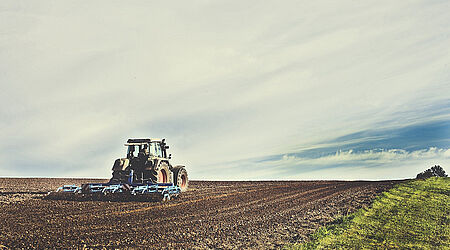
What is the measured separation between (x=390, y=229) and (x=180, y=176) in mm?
12229

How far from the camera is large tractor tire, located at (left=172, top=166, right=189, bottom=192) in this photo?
20344 millimetres

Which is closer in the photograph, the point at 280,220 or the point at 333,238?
the point at 333,238

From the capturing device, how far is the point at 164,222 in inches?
454

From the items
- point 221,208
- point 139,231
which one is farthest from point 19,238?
point 221,208

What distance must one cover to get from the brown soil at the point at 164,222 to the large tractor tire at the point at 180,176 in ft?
10.5

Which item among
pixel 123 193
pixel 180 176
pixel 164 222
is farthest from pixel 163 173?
pixel 164 222

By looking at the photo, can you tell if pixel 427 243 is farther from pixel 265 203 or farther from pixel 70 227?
pixel 70 227

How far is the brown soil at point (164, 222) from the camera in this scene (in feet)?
30.0

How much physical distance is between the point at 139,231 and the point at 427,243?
7894 mm

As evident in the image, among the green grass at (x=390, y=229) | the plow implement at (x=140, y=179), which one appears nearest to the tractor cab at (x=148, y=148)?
the plow implement at (x=140, y=179)

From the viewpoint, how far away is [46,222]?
11.4 meters

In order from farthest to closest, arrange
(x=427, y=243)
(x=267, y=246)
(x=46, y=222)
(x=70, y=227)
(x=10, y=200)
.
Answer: (x=10, y=200) < (x=46, y=222) < (x=70, y=227) < (x=427, y=243) < (x=267, y=246)

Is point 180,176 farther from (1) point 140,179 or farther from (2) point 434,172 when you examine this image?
(2) point 434,172

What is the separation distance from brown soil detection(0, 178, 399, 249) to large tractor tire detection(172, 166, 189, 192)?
3212 mm
